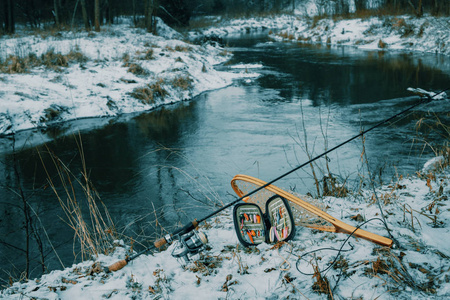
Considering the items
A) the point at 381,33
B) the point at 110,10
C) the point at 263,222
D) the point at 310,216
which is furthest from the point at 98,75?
the point at 381,33

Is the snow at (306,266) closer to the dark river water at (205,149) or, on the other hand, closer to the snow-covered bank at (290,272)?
the snow-covered bank at (290,272)

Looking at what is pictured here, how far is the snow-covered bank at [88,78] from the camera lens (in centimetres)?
886

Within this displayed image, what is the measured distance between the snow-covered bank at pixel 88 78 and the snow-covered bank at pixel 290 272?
Result: 6.99 m

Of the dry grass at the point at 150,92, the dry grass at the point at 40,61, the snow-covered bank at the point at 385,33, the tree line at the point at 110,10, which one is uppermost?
the tree line at the point at 110,10

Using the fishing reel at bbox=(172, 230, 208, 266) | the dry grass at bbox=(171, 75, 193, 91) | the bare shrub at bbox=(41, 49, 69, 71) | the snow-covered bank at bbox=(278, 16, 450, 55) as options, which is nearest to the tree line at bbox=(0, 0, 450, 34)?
the snow-covered bank at bbox=(278, 16, 450, 55)

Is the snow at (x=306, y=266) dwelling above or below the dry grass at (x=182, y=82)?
below

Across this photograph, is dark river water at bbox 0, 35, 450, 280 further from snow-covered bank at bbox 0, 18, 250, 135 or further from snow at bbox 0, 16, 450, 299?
snow at bbox 0, 16, 450, 299

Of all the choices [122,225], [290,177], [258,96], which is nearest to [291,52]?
[258,96]

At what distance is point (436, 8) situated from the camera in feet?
66.9

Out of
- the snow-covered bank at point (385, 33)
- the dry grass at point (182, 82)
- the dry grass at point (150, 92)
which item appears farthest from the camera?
the snow-covered bank at point (385, 33)

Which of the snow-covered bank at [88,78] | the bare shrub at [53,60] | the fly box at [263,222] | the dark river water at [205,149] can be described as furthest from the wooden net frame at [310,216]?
the bare shrub at [53,60]

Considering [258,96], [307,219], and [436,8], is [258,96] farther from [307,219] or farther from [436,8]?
[436,8]

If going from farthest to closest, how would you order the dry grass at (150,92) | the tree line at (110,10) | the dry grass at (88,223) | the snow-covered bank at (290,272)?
1. the tree line at (110,10)
2. the dry grass at (150,92)
3. the dry grass at (88,223)
4. the snow-covered bank at (290,272)

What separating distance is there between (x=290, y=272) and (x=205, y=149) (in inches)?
187
